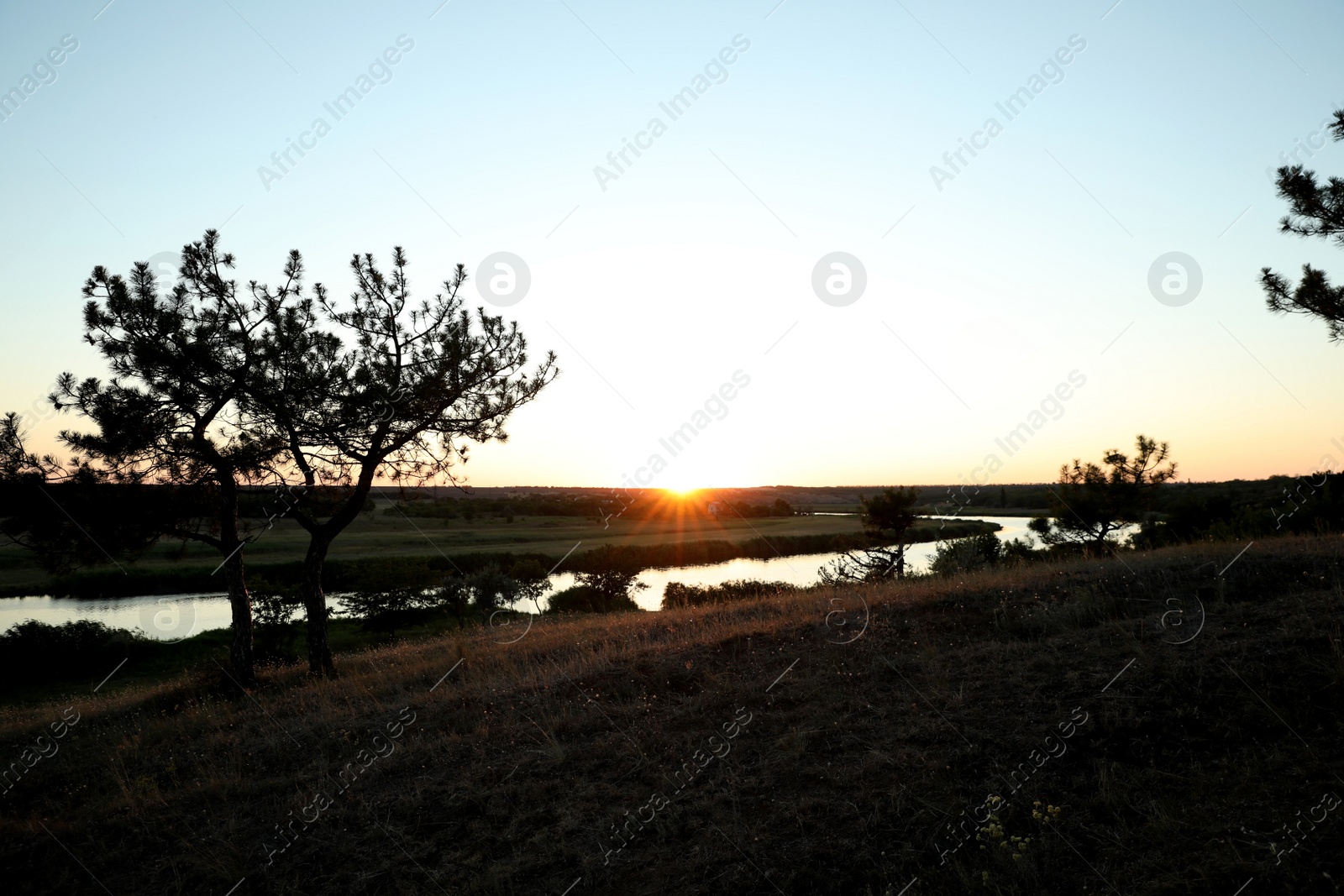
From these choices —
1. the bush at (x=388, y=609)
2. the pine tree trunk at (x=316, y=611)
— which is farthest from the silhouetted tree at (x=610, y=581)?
the pine tree trunk at (x=316, y=611)

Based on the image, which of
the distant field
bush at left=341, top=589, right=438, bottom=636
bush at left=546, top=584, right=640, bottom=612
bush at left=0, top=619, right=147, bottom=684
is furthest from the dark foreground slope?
the distant field

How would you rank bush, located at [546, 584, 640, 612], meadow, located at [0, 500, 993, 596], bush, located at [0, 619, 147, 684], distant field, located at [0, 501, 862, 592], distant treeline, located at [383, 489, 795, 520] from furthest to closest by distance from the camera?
distant treeline, located at [383, 489, 795, 520]
distant field, located at [0, 501, 862, 592]
meadow, located at [0, 500, 993, 596]
bush, located at [546, 584, 640, 612]
bush, located at [0, 619, 147, 684]

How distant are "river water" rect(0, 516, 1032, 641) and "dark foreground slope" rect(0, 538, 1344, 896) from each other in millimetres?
24636

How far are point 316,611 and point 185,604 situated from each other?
4430 cm

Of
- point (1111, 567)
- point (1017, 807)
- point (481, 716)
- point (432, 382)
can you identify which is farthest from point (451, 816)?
point (1111, 567)

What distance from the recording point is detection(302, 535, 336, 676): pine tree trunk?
13883mm

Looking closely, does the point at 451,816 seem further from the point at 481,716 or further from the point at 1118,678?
the point at 1118,678

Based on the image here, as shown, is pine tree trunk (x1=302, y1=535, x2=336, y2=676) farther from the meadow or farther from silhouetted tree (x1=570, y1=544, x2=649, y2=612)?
silhouetted tree (x1=570, y1=544, x2=649, y2=612)

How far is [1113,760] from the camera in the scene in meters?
5.54

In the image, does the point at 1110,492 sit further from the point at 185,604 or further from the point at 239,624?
the point at 185,604

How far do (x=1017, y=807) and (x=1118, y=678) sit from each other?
8.25 ft

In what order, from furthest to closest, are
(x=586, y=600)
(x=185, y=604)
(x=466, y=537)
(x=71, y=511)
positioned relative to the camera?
(x=466, y=537) → (x=185, y=604) → (x=586, y=600) → (x=71, y=511)

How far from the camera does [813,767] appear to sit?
6.29 metres

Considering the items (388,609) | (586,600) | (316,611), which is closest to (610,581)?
(586,600)
